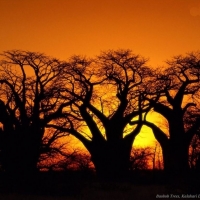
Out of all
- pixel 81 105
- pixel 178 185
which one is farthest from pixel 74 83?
pixel 178 185

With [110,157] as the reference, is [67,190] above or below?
below

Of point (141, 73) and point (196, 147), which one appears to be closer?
point (141, 73)

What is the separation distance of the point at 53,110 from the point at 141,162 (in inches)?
355

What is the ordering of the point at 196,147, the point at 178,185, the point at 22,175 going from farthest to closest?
the point at 196,147 < the point at 22,175 < the point at 178,185

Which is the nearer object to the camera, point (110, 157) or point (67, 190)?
point (67, 190)

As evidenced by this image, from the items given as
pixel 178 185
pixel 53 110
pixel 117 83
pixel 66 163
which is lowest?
pixel 178 185

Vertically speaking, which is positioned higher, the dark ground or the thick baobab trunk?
the thick baobab trunk

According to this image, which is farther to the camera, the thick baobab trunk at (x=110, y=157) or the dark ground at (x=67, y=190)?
the thick baobab trunk at (x=110, y=157)

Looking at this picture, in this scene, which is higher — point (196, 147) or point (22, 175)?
point (196, 147)

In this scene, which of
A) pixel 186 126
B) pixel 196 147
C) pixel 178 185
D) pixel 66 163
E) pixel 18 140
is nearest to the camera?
pixel 178 185

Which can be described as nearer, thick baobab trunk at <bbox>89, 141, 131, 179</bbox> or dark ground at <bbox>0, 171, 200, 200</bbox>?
dark ground at <bbox>0, 171, 200, 200</bbox>

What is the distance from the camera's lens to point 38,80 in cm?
1773

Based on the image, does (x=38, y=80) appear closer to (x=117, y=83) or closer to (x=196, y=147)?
(x=117, y=83)

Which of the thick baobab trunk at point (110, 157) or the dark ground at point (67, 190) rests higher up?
the thick baobab trunk at point (110, 157)
